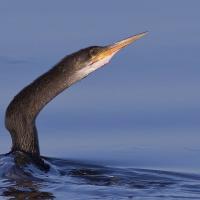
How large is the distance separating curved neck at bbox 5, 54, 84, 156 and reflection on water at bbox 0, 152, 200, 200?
11.2 inches

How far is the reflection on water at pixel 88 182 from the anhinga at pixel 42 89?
11.9 inches

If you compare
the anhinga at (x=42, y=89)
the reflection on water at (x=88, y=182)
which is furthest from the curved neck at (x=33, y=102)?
the reflection on water at (x=88, y=182)

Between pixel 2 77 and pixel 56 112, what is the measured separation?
900mm

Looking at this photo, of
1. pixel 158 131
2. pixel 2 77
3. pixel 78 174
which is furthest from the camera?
pixel 2 77

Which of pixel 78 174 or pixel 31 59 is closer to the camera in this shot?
pixel 78 174

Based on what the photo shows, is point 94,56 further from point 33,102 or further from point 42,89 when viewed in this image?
point 33,102

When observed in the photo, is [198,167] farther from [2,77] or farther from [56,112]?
[2,77]

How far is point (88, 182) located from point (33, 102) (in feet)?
4.15

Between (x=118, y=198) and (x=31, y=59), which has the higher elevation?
(x=31, y=59)

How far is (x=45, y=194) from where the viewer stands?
1090cm

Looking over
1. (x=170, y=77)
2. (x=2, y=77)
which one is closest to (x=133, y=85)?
(x=170, y=77)

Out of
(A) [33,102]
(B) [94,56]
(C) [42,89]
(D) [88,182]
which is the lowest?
(D) [88,182]

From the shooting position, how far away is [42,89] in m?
12.4

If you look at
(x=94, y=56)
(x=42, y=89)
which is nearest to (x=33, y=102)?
(x=42, y=89)
